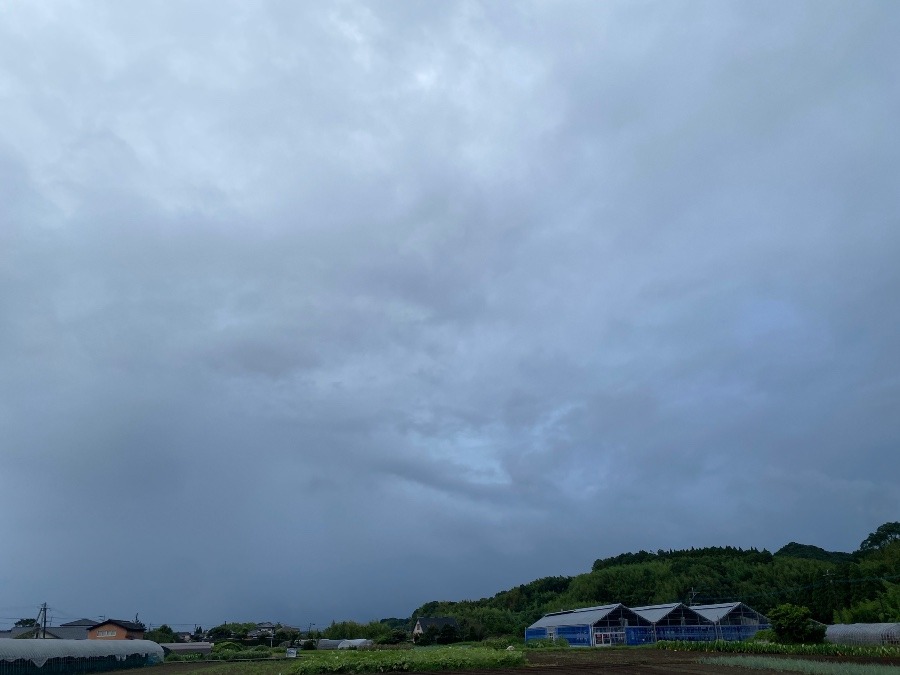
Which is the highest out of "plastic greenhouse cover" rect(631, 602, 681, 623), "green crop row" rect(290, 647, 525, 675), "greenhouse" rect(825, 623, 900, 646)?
"green crop row" rect(290, 647, 525, 675)

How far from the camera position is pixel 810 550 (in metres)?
116

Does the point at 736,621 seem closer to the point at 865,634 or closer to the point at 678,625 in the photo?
the point at 678,625

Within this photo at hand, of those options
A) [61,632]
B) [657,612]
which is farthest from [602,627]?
[61,632]

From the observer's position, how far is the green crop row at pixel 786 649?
35812 millimetres

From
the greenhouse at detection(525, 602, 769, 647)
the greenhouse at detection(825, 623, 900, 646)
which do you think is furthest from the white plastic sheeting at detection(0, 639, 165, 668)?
the greenhouse at detection(825, 623, 900, 646)

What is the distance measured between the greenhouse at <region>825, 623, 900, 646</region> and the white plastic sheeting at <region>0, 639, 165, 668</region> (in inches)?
1744

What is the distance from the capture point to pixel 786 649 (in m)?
40.9

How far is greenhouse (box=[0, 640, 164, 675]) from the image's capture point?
106ft

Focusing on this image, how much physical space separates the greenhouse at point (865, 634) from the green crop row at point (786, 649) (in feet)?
5.22

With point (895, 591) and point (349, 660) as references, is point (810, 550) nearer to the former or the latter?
point (895, 591)

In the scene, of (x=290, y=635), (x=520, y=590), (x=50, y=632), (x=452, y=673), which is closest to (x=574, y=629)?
(x=452, y=673)

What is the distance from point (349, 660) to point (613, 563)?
104 metres

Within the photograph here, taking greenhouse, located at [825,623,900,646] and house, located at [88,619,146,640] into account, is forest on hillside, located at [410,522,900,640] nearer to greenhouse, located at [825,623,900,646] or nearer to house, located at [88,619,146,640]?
greenhouse, located at [825,623,900,646]

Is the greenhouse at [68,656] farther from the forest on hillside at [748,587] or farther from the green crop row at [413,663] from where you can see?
the forest on hillside at [748,587]
